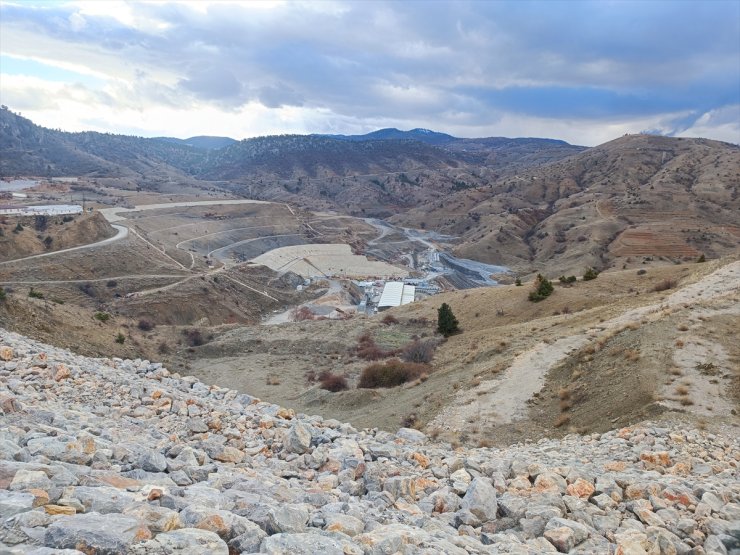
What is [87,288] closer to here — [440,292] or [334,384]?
[334,384]

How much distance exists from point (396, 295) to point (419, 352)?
43905 millimetres

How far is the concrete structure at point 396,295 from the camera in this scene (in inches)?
2852

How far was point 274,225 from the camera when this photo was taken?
127 m

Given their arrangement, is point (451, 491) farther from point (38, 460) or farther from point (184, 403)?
point (184, 403)

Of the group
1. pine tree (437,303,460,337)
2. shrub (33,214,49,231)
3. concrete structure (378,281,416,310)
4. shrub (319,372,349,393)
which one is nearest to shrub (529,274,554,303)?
pine tree (437,303,460,337)

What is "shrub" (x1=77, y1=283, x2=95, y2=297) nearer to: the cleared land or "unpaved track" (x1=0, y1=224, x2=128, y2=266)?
"unpaved track" (x1=0, y1=224, x2=128, y2=266)

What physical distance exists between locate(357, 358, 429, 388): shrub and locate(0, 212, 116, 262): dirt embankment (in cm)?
6279

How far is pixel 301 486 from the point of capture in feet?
27.0

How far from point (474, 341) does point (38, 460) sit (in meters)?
28.3

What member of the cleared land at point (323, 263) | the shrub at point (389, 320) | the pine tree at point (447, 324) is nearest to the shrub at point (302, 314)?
the shrub at point (389, 320)

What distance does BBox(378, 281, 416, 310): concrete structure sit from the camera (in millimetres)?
72438

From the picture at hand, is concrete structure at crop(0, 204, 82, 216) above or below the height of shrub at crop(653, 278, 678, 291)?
above

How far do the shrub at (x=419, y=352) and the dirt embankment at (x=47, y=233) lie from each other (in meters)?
62.0

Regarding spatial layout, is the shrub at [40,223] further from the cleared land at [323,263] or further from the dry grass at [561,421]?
the dry grass at [561,421]
